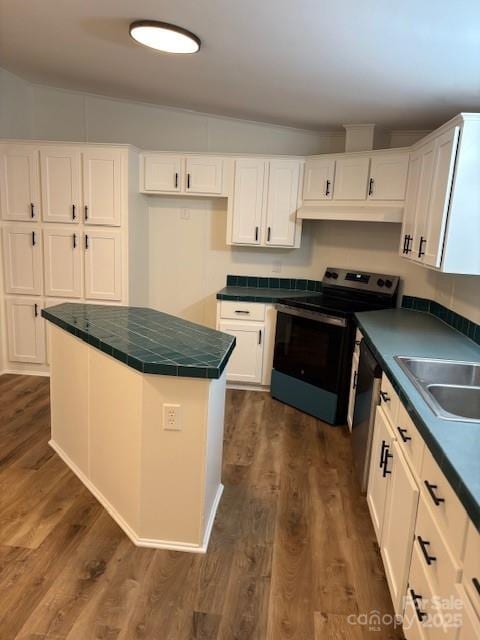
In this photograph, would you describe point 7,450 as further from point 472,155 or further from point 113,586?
point 472,155

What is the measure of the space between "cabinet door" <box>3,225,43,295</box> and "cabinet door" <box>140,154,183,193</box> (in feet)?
3.58

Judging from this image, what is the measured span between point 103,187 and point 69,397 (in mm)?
2056

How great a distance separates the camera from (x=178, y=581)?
6.36 feet

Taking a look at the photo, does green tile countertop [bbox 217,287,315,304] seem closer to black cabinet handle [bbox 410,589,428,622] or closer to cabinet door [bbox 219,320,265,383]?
cabinet door [bbox 219,320,265,383]

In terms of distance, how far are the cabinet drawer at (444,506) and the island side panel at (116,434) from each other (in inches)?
47.3

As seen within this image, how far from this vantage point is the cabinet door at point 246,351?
408 cm

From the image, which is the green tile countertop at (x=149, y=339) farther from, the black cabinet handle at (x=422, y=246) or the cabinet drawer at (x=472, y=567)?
the black cabinet handle at (x=422, y=246)

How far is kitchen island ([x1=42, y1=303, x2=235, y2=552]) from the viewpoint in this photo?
2006 millimetres

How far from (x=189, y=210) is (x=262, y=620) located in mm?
3587

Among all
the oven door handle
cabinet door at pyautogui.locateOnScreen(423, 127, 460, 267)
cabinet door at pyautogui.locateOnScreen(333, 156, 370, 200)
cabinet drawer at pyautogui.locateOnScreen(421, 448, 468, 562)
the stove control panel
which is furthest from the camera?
the stove control panel

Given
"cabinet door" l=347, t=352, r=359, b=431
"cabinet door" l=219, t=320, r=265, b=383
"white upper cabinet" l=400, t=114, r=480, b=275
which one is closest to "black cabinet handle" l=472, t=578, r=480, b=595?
"white upper cabinet" l=400, t=114, r=480, b=275

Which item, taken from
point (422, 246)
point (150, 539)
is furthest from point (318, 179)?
point (150, 539)

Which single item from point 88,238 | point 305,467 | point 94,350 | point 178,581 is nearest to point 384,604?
point 178,581

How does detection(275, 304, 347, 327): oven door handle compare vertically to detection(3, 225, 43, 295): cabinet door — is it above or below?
below
